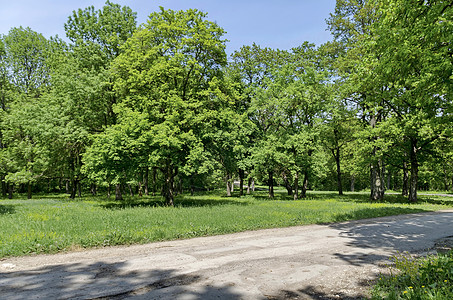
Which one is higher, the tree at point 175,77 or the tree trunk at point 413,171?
the tree at point 175,77

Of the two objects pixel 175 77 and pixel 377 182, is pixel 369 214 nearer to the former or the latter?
pixel 377 182

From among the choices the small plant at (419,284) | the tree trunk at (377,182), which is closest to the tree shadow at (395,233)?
the small plant at (419,284)

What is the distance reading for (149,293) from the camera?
4848mm

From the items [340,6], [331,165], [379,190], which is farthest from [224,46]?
[331,165]

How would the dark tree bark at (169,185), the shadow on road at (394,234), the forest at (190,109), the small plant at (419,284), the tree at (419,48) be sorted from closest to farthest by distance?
the small plant at (419,284), the tree at (419,48), the shadow on road at (394,234), the forest at (190,109), the dark tree bark at (169,185)

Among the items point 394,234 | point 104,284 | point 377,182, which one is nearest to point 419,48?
point 394,234

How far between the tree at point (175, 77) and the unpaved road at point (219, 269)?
37.4 ft

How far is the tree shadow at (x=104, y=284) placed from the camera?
4.75 m

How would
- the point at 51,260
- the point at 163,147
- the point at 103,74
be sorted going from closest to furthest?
the point at 51,260 → the point at 163,147 → the point at 103,74

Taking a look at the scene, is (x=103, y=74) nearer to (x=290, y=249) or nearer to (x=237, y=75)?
(x=237, y=75)

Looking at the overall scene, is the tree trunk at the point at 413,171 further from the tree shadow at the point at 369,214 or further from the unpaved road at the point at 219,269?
the unpaved road at the point at 219,269

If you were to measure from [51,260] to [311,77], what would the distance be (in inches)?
1130

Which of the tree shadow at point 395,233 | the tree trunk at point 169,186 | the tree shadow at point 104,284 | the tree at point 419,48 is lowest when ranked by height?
the tree shadow at point 395,233

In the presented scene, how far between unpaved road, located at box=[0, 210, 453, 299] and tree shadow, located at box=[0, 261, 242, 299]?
17 mm
